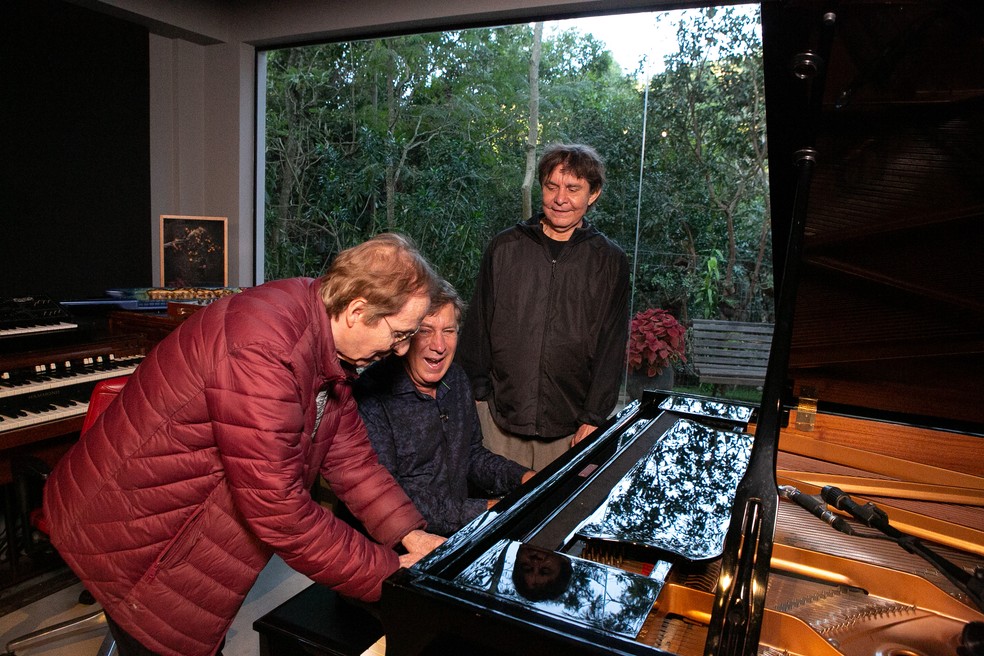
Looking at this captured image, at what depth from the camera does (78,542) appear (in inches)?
58.0

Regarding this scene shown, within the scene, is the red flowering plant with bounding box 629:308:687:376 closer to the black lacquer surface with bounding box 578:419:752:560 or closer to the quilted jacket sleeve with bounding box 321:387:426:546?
the black lacquer surface with bounding box 578:419:752:560

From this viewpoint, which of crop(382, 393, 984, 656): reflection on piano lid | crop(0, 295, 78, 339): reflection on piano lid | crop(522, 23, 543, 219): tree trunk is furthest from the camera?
crop(522, 23, 543, 219): tree trunk

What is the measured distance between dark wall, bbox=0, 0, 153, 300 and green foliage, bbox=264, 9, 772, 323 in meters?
0.89

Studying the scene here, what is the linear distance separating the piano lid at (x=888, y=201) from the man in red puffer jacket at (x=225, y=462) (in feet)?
3.03

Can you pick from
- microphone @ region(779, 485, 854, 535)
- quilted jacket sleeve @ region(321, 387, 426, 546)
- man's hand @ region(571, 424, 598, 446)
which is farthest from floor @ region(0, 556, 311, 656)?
microphone @ region(779, 485, 854, 535)

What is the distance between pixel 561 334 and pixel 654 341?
51.8 inches

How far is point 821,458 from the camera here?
1942 mm

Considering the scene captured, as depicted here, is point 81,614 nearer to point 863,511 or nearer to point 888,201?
point 863,511

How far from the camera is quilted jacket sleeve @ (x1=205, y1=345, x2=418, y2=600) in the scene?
1.25 meters

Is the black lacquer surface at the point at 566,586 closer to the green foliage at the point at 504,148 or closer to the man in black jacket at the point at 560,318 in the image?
the man in black jacket at the point at 560,318

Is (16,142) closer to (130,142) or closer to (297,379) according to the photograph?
(130,142)

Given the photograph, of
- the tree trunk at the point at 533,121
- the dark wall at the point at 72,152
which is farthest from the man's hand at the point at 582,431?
the dark wall at the point at 72,152

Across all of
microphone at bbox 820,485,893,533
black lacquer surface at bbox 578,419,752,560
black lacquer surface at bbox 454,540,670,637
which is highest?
microphone at bbox 820,485,893,533

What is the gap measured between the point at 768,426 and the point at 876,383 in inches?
40.4
